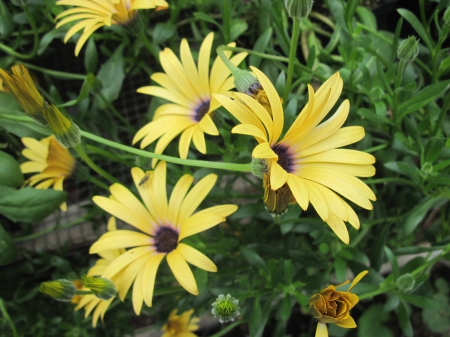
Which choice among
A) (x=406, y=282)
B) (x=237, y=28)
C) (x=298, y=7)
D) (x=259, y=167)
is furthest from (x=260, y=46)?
(x=406, y=282)

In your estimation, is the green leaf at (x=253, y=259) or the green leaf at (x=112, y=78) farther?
the green leaf at (x=112, y=78)

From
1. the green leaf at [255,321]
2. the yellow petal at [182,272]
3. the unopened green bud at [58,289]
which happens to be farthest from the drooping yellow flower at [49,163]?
the green leaf at [255,321]

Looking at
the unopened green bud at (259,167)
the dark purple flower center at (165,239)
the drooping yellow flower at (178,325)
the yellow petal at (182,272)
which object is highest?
the unopened green bud at (259,167)

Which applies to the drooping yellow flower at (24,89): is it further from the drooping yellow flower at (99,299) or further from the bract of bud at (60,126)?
the drooping yellow flower at (99,299)

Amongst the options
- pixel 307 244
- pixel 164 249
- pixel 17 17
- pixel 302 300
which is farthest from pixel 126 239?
pixel 17 17

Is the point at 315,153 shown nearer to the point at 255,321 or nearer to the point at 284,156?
the point at 284,156
